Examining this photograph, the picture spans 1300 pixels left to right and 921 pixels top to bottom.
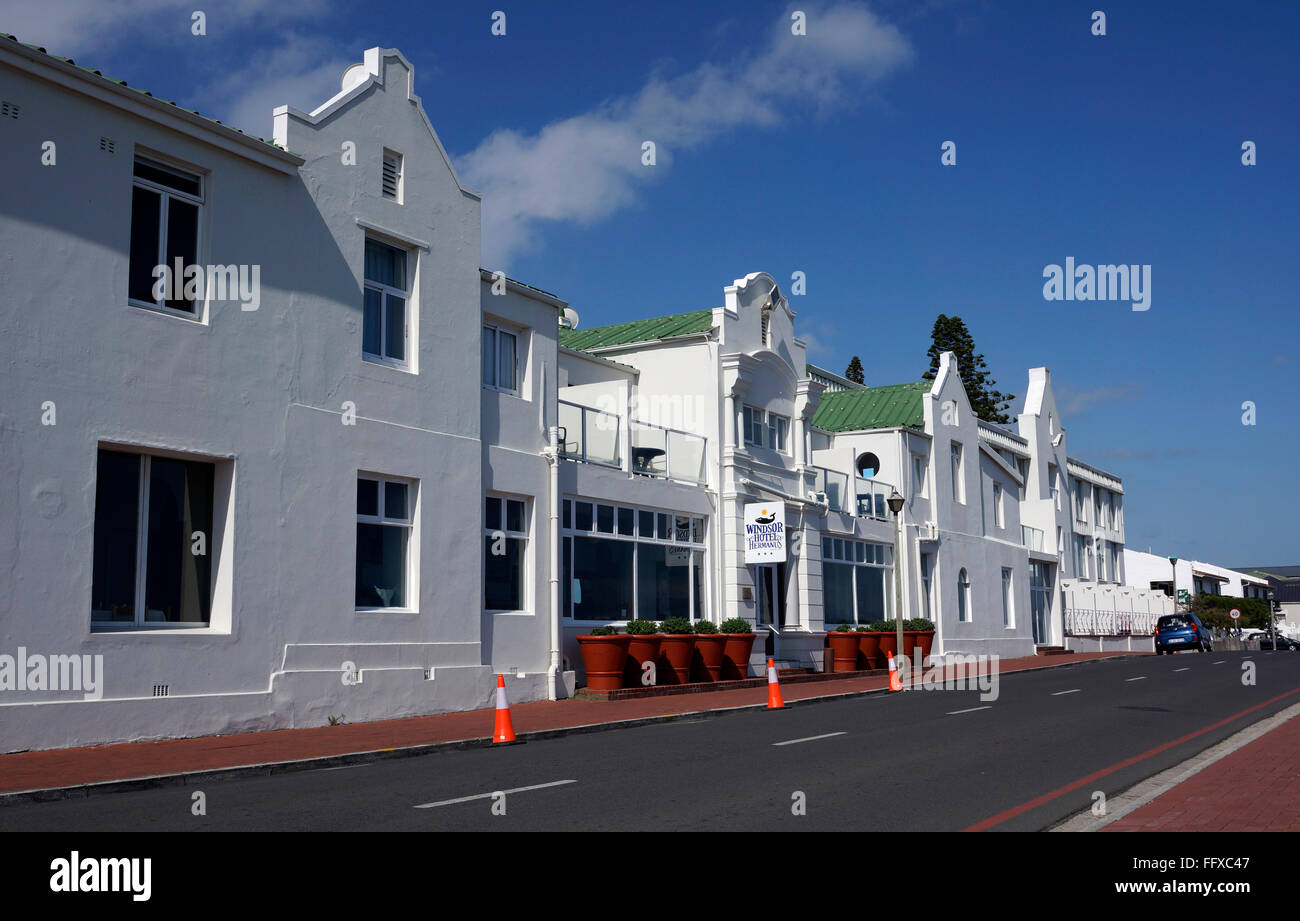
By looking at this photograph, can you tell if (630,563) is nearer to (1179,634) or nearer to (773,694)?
(773,694)

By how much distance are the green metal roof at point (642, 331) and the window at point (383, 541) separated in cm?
1053

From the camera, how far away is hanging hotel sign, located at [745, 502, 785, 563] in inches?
995

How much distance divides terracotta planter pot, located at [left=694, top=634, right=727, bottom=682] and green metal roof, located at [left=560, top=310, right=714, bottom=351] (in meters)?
7.20

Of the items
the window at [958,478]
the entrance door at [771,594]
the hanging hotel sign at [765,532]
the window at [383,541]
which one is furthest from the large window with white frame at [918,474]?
the window at [383,541]

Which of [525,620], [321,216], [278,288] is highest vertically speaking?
[321,216]

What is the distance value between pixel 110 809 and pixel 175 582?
5915 mm

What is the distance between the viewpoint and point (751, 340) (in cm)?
2838

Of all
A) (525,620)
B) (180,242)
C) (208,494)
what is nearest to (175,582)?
(208,494)

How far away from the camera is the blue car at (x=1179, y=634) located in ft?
160

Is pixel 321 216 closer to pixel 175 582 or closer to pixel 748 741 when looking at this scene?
pixel 175 582

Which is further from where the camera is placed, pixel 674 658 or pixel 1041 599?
pixel 1041 599

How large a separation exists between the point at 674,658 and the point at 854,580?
34.5 ft

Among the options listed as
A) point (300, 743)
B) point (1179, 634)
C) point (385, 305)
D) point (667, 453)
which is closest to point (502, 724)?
point (300, 743)

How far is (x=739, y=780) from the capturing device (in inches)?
413
